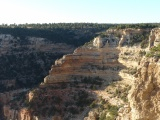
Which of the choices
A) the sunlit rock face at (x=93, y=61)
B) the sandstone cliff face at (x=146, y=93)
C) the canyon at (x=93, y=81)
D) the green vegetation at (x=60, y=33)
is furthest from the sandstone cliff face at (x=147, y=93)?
the green vegetation at (x=60, y=33)

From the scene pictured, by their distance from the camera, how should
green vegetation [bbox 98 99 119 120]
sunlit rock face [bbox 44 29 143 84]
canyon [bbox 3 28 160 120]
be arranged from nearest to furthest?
green vegetation [bbox 98 99 119 120]
canyon [bbox 3 28 160 120]
sunlit rock face [bbox 44 29 143 84]

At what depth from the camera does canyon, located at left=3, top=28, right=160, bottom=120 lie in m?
59.3

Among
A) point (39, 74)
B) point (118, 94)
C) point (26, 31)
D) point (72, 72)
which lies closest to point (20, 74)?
point (39, 74)

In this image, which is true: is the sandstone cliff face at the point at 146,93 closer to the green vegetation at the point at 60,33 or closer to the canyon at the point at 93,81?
the canyon at the point at 93,81

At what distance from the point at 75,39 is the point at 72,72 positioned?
5831 centimetres

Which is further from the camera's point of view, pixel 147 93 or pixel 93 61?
pixel 93 61

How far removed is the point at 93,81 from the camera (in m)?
65.1

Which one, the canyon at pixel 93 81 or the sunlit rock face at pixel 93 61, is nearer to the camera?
the canyon at pixel 93 81

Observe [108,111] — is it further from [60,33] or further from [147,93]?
[60,33]

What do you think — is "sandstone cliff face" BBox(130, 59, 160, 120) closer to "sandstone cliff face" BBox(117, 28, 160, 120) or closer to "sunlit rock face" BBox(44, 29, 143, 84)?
"sandstone cliff face" BBox(117, 28, 160, 120)

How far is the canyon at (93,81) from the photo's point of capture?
2334 inches

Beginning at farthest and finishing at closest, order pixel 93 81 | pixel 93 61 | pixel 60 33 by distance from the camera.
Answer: pixel 60 33
pixel 93 61
pixel 93 81

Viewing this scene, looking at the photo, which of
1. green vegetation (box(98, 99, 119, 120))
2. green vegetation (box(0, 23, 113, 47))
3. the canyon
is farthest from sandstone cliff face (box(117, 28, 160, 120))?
green vegetation (box(0, 23, 113, 47))

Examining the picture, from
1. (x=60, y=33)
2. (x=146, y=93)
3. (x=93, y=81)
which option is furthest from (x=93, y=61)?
(x=60, y=33)
